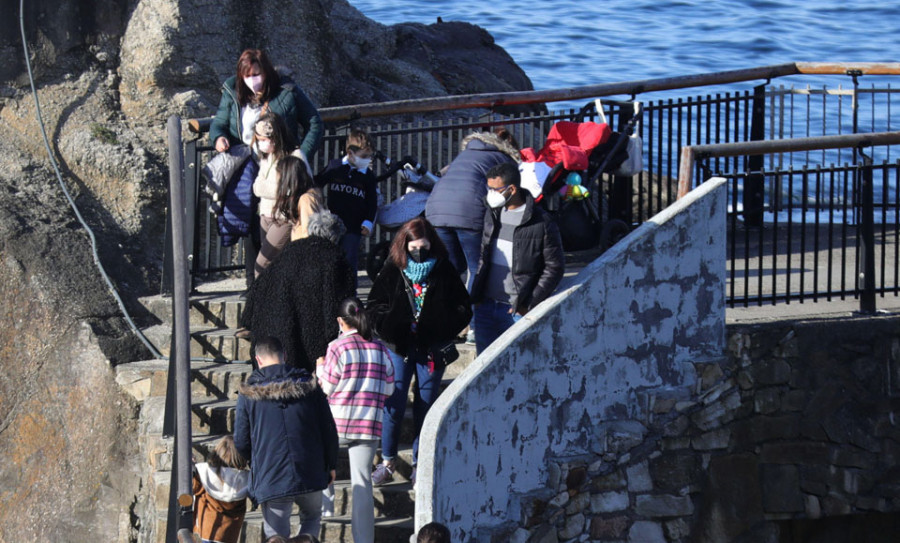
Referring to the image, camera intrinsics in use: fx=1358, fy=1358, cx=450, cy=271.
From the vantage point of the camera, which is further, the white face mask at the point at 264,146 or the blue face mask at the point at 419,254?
the white face mask at the point at 264,146

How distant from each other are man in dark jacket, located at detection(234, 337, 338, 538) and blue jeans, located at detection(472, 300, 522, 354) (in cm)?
154

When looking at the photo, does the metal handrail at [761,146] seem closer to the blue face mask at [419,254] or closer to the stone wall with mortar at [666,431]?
the stone wall with mortar at [666,431]

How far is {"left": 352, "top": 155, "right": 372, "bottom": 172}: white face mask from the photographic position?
8.13 metres

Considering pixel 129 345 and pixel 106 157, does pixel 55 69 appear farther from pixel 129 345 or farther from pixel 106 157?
pixel 129 345

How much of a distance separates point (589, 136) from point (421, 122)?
1.28 meters

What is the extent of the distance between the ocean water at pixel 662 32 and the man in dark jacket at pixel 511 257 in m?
22.6

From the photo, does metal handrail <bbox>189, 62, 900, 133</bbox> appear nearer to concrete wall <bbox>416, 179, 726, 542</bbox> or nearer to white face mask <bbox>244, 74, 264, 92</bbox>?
white face mask <bbox>244, 74, 264, 92</bbox>

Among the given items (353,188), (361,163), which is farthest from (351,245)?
(361,163)

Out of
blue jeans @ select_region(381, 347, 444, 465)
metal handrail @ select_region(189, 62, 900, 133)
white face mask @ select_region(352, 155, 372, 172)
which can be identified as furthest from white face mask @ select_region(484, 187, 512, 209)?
metal handrail @ select_region(189, 62, 900, 133)

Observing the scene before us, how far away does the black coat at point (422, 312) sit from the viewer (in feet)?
23.2

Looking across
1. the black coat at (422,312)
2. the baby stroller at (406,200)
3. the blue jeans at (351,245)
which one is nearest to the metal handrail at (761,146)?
the black coat at (422,312)

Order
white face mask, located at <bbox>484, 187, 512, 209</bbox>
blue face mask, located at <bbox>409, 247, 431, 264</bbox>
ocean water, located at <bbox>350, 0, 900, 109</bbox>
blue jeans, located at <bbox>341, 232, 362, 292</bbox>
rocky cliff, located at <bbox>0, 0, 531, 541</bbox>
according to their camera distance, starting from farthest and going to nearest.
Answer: ocean water, located at <bbox>350, 0, 900, 109</bbox>, rocky cliff, located at <bbox>0, 0, 531, 541</bbox>, blue jeans, located at <bbox>341, 232, 362, 292</bbox>, white face mask, located at <bbox>484, 187, 512, 209</bbox>, blue face mask, located at <bbox>409, 247, 431, 264</bbox>

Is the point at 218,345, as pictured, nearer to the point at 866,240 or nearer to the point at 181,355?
the point at 181,355

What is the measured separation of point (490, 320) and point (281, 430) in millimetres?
1807
